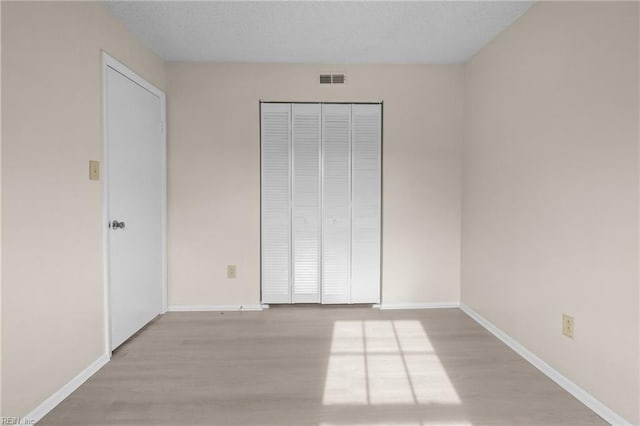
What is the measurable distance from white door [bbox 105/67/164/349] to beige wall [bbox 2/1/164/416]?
0.56ft

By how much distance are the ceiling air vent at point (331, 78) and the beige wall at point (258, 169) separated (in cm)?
6

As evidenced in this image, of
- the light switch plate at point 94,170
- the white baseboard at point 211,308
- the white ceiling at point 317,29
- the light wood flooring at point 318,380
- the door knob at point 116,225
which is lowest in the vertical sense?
the light wood flooring at point 318,380

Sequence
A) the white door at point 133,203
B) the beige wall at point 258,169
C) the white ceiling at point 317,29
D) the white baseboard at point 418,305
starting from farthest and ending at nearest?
1. the white baseboard at point 418,305
2. the beige wall at point 258,169
3. the white door at point 133,203
4. the white ceiling at point 317,29

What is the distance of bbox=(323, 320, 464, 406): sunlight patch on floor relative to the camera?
1.98 metres

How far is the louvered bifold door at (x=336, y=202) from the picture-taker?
3.41 meters

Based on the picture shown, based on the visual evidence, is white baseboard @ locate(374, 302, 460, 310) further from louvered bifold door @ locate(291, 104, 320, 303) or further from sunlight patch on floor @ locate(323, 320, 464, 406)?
louvered bifold door @ locate(291, 104, 320, 303)

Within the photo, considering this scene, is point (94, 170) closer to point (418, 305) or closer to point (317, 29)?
point (317, 29)

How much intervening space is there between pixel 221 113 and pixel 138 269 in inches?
60.9

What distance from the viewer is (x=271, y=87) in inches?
132

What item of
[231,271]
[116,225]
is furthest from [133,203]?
[231,271]

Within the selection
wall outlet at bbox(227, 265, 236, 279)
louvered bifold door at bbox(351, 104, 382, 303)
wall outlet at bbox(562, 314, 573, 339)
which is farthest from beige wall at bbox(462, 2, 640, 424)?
wall outlet at bbox(227, 265, 236, 279)

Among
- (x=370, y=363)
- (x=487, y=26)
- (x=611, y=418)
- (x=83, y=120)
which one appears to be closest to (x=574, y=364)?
(x=611, y=418)

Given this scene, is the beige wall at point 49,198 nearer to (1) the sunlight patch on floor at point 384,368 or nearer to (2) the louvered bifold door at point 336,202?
(1) the sunlight patch on floor at point 384,368

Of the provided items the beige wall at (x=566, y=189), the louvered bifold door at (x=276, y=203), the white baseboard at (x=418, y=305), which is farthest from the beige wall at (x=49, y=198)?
the beige wall at (x=566, y=189)
